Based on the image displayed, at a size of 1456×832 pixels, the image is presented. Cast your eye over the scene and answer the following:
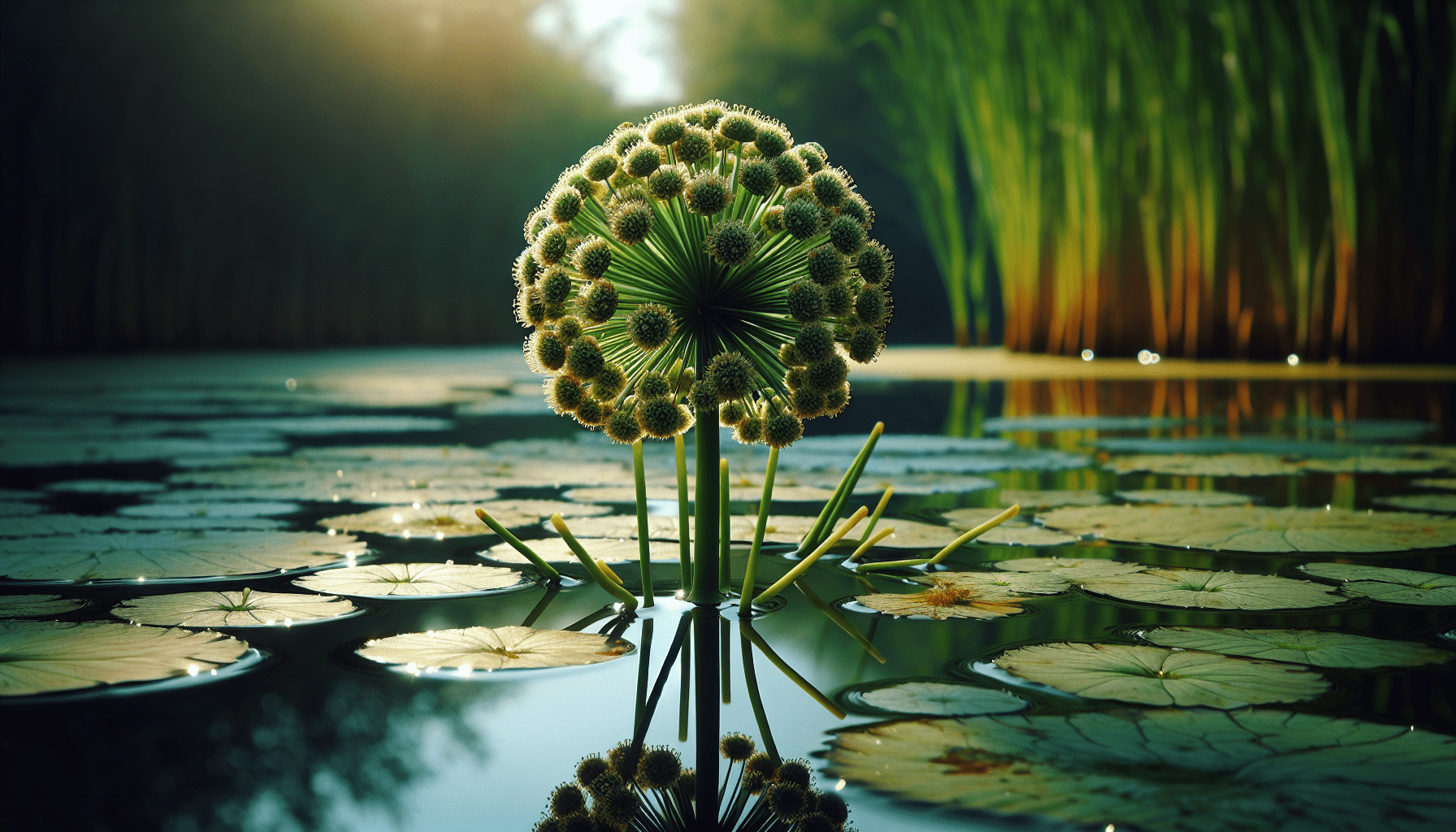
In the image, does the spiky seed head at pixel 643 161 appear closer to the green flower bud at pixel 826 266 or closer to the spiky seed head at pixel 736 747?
the green flower bud at pixel 826 266

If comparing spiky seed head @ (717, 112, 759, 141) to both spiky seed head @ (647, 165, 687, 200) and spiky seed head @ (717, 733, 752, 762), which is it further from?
spiky seed head @ (717, 733, 752, 762)

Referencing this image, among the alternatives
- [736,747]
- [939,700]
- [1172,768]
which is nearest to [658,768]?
[736,747]

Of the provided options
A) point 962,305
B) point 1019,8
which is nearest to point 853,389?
point 1019,8

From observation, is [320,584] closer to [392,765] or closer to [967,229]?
[392,765]

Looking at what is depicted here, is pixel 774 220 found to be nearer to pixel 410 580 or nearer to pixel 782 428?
pixel 782 428

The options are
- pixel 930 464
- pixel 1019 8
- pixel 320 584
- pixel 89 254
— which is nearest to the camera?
pixel 320 584

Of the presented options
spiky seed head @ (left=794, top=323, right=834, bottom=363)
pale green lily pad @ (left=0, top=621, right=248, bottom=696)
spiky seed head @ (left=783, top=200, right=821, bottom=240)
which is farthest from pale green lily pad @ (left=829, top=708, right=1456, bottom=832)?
pale green lily pad @ (left=0, top=621, right=248, bottom=696)
